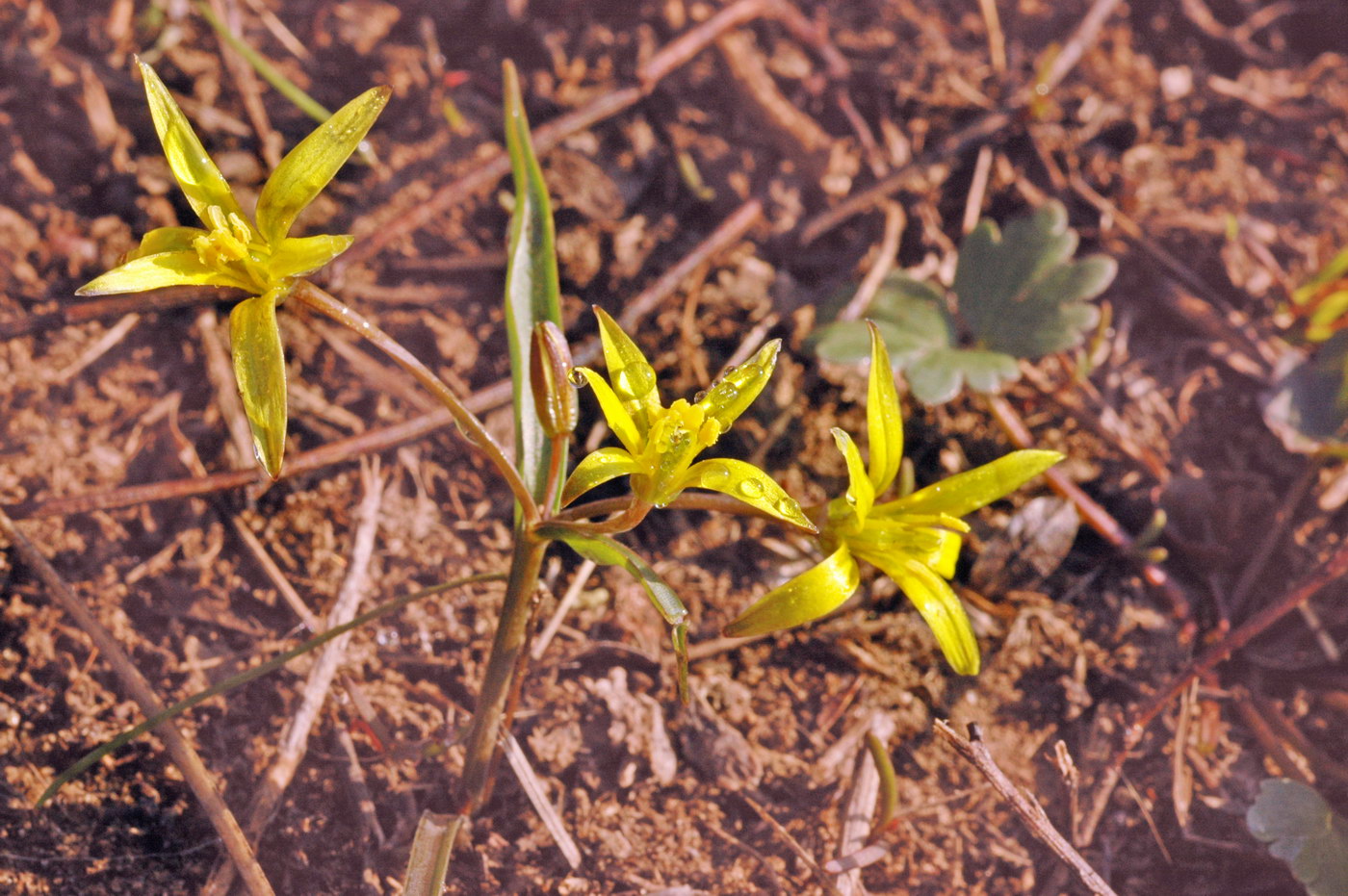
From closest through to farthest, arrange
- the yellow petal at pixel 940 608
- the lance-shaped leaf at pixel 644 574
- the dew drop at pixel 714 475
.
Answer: the lance-shaped leaf at pixel 644 574 → the dew drop at pixel 714 475 → the yellow petal at pixel 940 608

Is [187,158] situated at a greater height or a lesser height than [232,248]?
greater

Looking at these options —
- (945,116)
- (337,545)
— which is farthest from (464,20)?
(337,545)

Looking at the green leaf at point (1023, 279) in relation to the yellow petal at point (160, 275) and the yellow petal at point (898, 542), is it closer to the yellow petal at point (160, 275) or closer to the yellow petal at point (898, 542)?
the yellow petal at point (898, 542)

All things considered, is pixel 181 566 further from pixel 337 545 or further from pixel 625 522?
pixel 625 522

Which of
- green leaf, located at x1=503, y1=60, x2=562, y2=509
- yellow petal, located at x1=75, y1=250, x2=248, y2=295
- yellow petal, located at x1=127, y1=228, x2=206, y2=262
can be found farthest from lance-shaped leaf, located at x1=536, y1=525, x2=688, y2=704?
yellow petal, located at x1=127, y1=228, x2=206, y2=262

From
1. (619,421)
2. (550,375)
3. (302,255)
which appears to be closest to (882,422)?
(619,421)

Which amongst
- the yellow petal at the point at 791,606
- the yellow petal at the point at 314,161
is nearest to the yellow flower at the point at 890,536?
the yellow petal at the point at 791,606

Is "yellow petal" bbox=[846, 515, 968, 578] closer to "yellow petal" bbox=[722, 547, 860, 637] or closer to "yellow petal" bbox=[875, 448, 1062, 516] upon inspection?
"yellow petal" bbox=[875, 448, 1062, 516]

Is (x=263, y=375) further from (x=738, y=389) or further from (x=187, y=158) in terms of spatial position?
(x=738, y=389)
